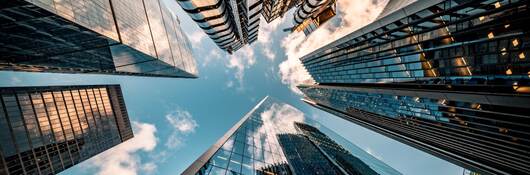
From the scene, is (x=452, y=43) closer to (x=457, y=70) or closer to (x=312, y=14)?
(x=457, y=70)

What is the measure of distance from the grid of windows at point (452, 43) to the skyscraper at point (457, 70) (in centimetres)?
6

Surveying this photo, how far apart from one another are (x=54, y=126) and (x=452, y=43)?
10201 centimetres

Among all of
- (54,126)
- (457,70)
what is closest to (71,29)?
Answer: (457,70)

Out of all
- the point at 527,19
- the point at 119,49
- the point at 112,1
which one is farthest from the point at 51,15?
the point at 527,19

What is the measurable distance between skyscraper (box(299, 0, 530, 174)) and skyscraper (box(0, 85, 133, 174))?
266 ft

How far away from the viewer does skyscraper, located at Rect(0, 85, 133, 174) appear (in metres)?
64.1

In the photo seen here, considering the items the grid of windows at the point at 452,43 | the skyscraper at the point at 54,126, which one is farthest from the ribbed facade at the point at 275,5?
the skyscraper at the point at 54,126

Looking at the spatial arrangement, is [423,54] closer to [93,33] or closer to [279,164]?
[279,164]

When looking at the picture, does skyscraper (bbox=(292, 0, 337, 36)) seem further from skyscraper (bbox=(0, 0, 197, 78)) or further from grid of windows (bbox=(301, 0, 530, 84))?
skyscraper (bbox=(0, 0, 197, 78))

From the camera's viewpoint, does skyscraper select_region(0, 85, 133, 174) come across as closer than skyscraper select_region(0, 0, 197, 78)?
No

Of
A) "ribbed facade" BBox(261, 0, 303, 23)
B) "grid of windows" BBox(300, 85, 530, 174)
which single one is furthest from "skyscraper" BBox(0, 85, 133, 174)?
"grid of windows" BBox(300, 85, 530, 174)

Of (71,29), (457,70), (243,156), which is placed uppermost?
(71,29)

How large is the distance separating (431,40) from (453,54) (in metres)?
2.24

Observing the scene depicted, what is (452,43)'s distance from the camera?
21.4m
